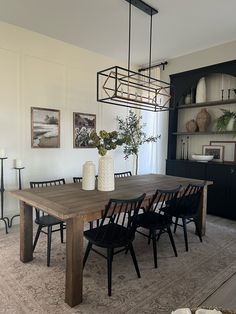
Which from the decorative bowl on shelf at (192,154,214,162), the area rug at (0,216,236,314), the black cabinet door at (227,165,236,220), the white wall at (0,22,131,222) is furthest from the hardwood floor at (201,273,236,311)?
the white wall at (0,22,131,222)

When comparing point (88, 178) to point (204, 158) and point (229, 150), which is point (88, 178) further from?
point (229, 150)

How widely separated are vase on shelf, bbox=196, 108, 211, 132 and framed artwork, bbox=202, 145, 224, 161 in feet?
1.21

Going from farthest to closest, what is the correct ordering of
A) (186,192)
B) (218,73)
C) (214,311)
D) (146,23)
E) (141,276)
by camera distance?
(218,73) → (146,23) → (186,192) → (141,276) → (214,311)

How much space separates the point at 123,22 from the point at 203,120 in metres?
2.33

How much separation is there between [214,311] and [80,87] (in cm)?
427

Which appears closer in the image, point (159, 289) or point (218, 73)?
point (159, 289)

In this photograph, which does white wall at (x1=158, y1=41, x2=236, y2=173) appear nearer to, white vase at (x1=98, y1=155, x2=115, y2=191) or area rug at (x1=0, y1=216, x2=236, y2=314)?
area rug at (x1=0, y1=216, x2=236, y2=314)

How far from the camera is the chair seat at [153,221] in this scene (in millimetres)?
2718

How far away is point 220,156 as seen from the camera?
4.57 meters

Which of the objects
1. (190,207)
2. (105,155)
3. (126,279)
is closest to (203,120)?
(190,207)

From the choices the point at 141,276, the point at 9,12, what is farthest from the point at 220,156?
the point at 9,12

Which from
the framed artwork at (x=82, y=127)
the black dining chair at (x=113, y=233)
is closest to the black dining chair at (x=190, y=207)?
the black dining chair at (x=113, y=233)

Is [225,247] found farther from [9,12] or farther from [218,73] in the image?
[9,12]

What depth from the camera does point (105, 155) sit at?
278cm
